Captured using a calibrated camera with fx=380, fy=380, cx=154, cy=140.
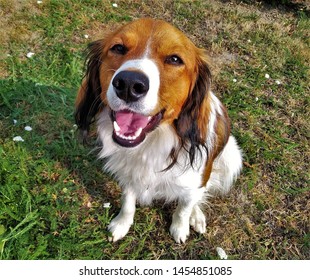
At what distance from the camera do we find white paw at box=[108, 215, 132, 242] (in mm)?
3223

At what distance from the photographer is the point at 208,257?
326cm

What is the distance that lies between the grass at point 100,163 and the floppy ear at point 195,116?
106cm

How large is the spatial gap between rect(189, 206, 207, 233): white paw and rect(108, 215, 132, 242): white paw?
57 centimetres

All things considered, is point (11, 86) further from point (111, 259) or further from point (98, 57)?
point (111, 259)

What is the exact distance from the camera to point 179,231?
10.7ft

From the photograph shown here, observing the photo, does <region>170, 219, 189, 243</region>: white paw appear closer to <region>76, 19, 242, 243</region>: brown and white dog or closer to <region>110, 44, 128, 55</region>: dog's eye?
<region>76, 19, 242, 243</region>: brown and white dog

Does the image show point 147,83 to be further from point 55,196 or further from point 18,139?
point 18,139

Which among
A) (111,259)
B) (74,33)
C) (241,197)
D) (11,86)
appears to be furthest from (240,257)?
(74,33)

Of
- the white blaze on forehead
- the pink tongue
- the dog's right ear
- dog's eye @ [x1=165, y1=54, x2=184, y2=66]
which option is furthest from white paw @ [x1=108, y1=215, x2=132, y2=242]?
dog's eye @ [x1=165, y1=54, x2=184, y2=66]

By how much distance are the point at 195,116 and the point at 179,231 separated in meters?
1.19

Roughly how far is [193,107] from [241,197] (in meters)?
1.52

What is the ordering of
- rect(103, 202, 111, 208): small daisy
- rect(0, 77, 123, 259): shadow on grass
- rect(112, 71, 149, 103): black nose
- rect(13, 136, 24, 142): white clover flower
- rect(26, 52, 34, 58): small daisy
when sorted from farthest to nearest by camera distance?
rect(26, 52, 34, 58): small daisy, rect(13, 136, 24, 142): white clover flower, rect(103, 202, 111, 208): small daisy, rect(0, 77, 123, 259): shadow on grass, rect(112, 71, 149, 103): black nose

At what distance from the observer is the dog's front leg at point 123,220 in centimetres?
320

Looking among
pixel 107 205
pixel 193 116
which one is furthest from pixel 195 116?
pixel 107 205
